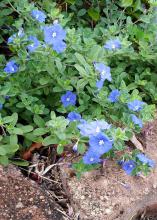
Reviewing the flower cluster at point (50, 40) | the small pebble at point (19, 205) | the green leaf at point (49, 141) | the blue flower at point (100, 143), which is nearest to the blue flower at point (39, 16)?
the flower cluster at point (50, 40)

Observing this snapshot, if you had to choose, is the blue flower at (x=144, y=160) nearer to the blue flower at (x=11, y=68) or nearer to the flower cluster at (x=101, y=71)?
the flower cluster at (x=101, y=71)

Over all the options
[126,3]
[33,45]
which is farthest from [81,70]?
[126,3]

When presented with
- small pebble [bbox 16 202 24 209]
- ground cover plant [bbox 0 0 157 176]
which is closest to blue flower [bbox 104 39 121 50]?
ground cover plant [bbox 0 0 157 176]

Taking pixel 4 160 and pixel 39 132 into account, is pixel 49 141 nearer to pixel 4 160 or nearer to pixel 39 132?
pixel 39 132

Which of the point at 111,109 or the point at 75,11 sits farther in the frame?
the point at 75,11

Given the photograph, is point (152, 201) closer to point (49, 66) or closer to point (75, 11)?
point (49, 66)

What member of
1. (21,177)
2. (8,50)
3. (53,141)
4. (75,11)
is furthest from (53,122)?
(75,11)

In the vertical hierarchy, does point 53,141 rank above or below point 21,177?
above
